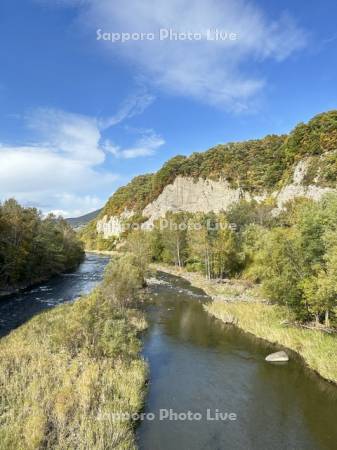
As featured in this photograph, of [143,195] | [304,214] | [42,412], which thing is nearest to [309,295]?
[304,214]

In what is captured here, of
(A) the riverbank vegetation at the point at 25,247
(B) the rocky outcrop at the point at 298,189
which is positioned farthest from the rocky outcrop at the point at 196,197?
(A) the riverbank vegetation at the point at 25,247

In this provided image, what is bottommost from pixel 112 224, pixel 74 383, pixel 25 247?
pixel 74 383

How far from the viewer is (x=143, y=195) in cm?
14538

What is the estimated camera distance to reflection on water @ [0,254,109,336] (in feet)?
98.7

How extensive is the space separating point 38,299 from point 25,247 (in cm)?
1324

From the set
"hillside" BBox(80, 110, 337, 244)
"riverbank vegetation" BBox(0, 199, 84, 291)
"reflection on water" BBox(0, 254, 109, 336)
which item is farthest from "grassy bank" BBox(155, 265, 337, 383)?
"hillside" BBox(80, 110, 337, 244)

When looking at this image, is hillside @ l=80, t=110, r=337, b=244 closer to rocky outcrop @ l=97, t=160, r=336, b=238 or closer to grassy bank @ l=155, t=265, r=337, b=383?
rocky outcrop @ l=97, t=160, r=336, b=238

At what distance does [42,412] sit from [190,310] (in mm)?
23869

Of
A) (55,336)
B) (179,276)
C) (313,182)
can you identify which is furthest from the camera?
(313,182)

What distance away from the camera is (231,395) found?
671 inches

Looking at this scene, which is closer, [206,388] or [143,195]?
[206,388]

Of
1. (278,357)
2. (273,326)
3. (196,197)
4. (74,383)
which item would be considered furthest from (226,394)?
(196,197)

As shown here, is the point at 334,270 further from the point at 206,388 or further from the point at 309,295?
the point at 206,388

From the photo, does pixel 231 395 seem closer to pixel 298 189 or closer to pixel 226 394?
pixel 226 394
